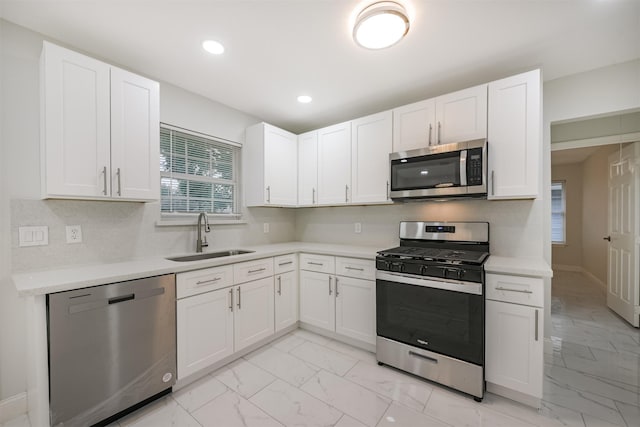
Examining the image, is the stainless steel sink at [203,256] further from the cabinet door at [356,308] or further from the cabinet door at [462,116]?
the cabinet door at [462,116]

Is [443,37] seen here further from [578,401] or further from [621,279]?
[621,279]

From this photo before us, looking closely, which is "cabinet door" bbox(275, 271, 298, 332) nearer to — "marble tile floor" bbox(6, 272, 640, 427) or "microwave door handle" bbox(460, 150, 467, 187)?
"marble tile floor" bbox(6, 272, 640, 427)

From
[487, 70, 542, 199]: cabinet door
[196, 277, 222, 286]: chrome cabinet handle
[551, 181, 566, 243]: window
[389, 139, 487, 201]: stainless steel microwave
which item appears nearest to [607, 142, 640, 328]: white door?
[487, 70, 542, 199]: cabinet door

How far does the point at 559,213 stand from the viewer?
19.1 feet

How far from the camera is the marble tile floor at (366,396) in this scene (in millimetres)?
1620

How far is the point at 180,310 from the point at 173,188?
4.01ft

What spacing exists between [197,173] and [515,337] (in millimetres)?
3053

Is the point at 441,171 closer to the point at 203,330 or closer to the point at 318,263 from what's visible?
the point at 318,263

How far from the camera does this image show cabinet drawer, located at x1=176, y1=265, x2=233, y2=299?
6.21 ft

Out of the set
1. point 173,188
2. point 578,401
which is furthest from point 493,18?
point 173,188

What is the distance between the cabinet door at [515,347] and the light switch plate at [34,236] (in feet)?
10.1

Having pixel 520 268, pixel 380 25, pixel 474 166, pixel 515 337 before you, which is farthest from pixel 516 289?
pixel 380 25

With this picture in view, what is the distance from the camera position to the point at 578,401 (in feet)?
5.79

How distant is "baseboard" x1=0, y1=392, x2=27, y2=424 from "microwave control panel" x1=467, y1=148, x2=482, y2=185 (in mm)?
3447
